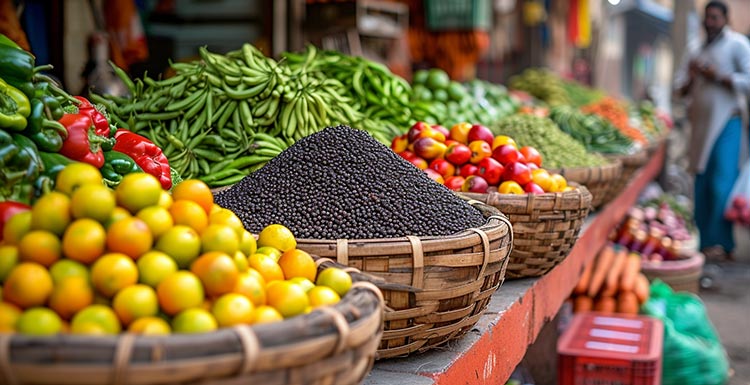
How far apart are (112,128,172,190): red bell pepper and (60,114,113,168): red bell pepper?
0.27 meters

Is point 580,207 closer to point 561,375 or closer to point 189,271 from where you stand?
point 561,375

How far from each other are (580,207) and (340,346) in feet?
5.23

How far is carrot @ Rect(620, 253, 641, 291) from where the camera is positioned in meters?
4.24

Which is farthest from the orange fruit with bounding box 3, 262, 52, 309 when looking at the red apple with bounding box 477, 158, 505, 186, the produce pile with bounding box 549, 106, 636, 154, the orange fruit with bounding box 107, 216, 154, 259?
the produce pile with bounding box 549, 106, 636, 154

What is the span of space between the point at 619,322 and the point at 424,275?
2430 millimetres

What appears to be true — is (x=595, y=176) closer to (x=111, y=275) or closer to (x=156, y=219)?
(x=156, y=219)

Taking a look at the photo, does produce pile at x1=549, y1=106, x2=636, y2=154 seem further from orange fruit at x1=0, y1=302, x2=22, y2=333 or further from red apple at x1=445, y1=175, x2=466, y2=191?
orange fruit at x1=0, y1=302, x2=22, y2=333

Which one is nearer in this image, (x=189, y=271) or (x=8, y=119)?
(x=189, y=271)

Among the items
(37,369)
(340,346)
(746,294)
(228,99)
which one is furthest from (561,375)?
(746,294)

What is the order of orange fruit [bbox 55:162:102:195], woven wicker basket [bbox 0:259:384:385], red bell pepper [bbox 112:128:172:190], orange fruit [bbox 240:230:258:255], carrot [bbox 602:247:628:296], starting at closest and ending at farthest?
woven wicker basket [bbox 0:259:384:385]
orange fruit [bbox 55:162:102:195]
orange fruit [bbox 240:230:258:255]
red bell pepper [bbox 112:128:172:190]
carrot [bbox 602:247:628:296]

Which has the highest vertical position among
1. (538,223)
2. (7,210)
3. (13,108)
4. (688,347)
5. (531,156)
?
(13,108)

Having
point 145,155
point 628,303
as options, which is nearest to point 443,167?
point 145,155

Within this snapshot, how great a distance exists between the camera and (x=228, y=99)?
282cm

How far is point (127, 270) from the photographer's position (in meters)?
1.08
